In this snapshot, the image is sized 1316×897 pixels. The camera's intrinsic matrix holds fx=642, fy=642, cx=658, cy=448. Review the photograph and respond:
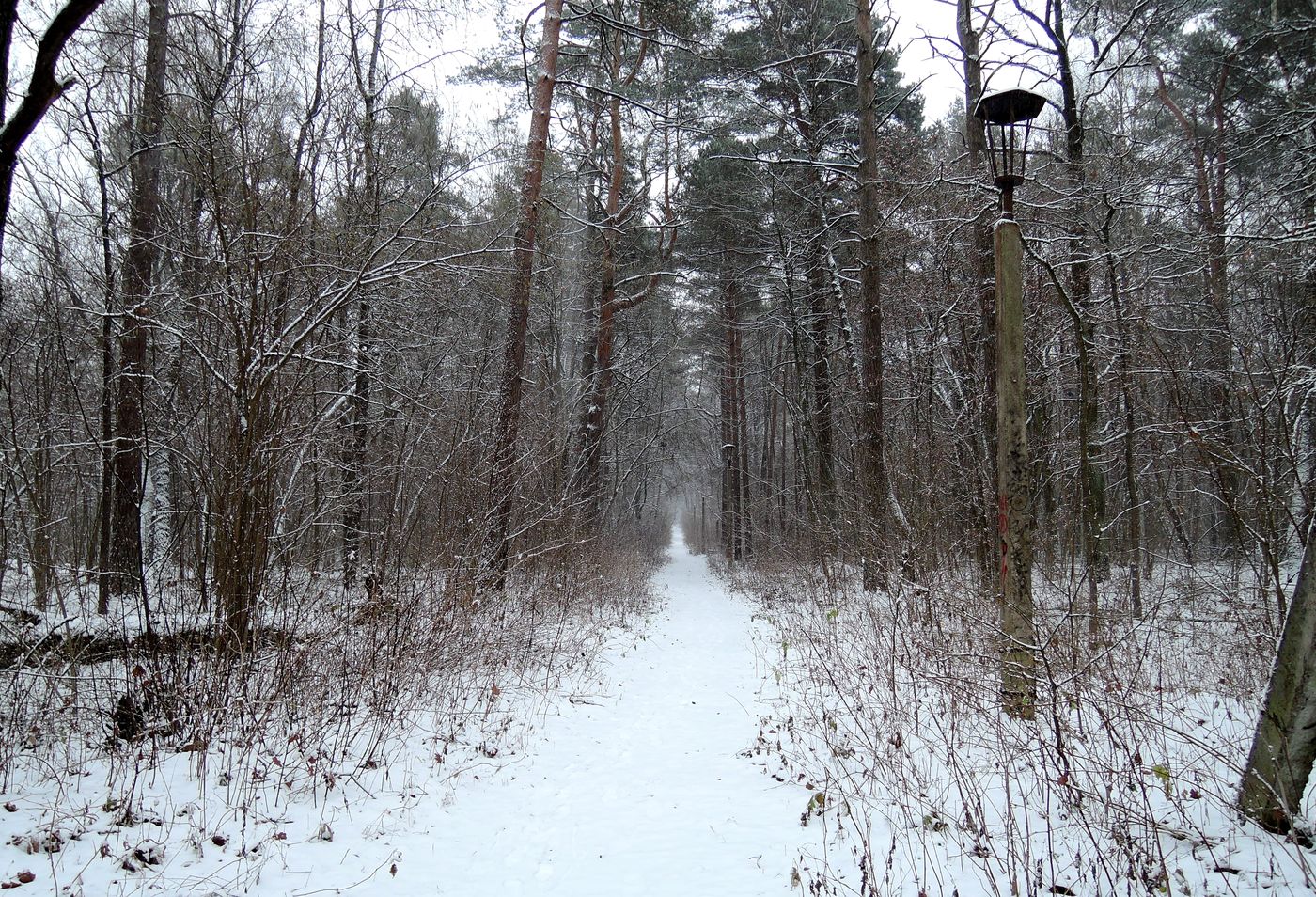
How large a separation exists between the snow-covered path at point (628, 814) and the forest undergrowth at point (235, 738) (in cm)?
34

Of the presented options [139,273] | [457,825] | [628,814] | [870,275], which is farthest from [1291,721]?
[870,275]

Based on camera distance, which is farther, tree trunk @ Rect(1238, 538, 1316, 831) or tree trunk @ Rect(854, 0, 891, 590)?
tree trunk @ Rect(854, 0, 891, 590)

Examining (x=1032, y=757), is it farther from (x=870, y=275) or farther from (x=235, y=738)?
(x=870, y=275)

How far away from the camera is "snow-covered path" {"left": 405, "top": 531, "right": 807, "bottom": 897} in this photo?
2.76 meters

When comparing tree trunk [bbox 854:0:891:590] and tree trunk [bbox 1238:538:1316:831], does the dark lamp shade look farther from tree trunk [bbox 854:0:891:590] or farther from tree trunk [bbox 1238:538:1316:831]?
tree trunk [bbox 854:0:891:590]

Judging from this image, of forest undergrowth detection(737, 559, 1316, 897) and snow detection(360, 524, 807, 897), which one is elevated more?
forest undergrowth detection(737, 559, 1316, 897)

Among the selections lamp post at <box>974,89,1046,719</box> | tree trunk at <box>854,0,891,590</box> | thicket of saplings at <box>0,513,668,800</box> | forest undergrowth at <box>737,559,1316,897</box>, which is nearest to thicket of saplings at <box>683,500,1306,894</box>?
forest undergrowth at <box>737,559,1316,897</box>

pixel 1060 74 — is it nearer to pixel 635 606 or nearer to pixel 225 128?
pixel 225 128

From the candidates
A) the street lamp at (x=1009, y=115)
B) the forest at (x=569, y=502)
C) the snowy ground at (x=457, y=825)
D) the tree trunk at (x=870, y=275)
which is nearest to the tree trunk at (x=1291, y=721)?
the forest at (x=569, y=502)

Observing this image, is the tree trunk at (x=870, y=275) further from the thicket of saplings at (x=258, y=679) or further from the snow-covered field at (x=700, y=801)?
the thicket of saplings at (x=258, y=679)

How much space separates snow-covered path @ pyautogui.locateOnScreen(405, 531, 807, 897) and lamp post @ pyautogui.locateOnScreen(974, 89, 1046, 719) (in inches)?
62.1

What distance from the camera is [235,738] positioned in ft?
11.7

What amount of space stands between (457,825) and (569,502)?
21.0ft

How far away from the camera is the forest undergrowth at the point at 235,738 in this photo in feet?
8.71
